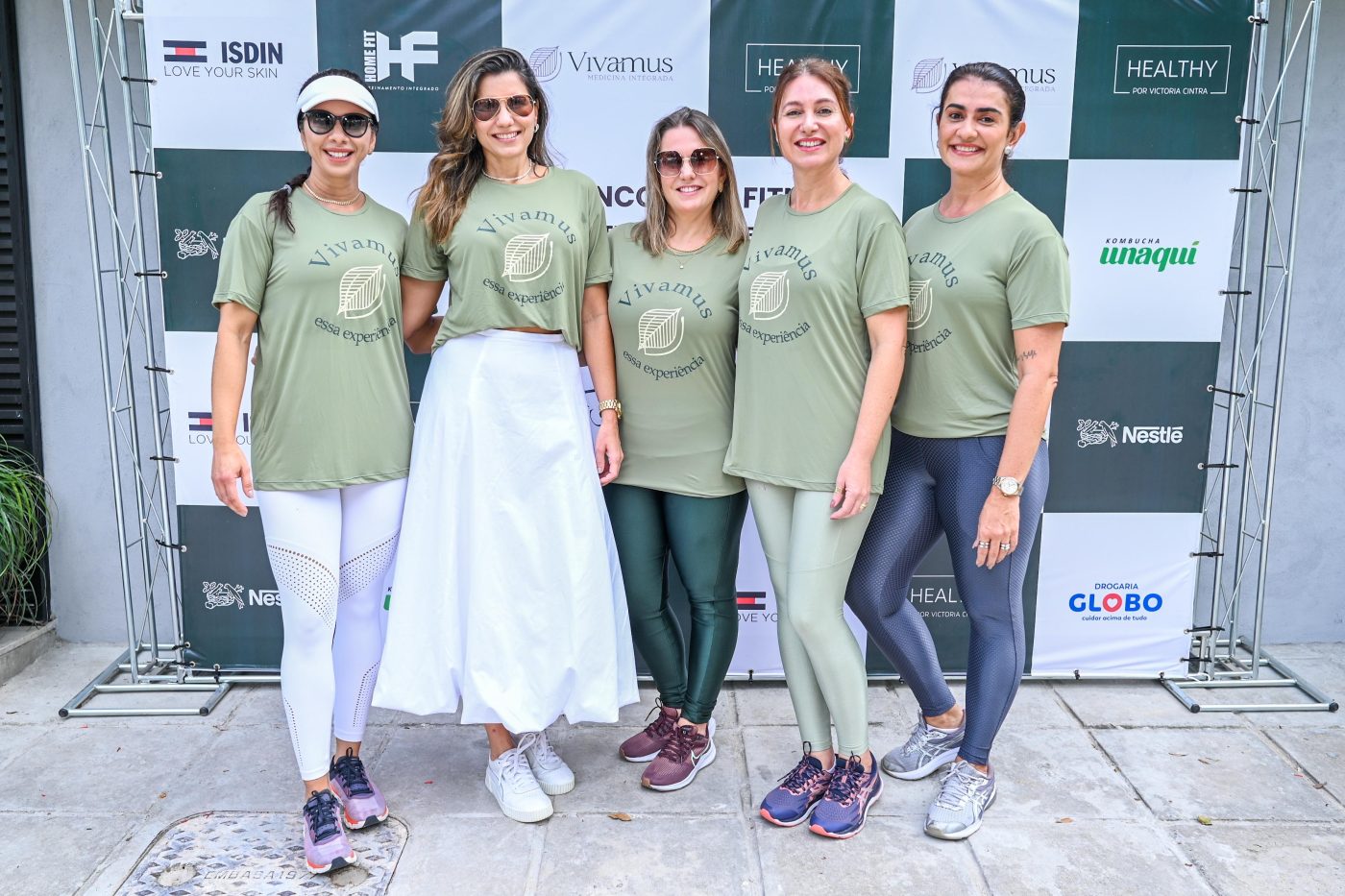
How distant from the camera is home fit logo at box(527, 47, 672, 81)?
338 cm

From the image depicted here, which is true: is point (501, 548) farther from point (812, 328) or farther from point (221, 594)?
point (221, 594)

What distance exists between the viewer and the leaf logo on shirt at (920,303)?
255 centimetres

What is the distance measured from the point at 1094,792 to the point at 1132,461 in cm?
121

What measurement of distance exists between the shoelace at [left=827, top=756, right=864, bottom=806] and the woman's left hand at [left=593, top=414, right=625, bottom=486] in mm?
951

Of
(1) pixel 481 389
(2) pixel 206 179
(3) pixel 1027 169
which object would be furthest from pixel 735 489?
(2) pixel 206 179

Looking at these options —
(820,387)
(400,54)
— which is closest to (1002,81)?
(820,387)

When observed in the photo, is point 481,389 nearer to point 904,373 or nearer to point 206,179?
point 904,373

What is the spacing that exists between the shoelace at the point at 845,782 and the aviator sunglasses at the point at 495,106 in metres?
1.81

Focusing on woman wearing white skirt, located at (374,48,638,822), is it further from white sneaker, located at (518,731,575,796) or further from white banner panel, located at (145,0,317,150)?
white banner panel, located at (145,0,317,150)

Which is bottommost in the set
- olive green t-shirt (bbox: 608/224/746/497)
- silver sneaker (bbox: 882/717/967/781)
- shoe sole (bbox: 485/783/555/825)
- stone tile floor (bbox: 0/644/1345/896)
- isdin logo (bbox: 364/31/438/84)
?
stone tile floor (bbox: 0/644/1345/896)

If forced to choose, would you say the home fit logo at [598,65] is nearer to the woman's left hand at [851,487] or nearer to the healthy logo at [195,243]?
the healthy logo at [195,243]

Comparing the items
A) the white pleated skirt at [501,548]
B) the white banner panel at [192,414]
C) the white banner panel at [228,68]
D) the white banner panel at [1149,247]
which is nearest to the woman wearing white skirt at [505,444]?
the white pleated skirt at [501,548]

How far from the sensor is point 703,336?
2.67 metres

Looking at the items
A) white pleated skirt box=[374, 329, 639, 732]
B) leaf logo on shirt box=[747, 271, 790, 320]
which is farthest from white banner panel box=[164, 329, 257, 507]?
leaf logo on shirt box=[747, 271, 790, 320]
